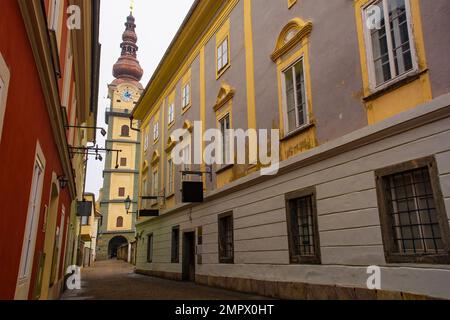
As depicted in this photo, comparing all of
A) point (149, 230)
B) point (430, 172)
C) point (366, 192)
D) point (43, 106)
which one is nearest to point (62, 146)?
point (43, 106)

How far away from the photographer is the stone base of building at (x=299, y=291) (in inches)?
275

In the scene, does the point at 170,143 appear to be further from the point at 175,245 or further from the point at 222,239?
the point at 222,239

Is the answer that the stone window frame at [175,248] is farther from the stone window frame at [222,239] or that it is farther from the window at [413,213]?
the window at [413,213]

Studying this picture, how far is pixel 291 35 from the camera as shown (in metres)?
10.7

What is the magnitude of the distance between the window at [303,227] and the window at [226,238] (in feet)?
11.6

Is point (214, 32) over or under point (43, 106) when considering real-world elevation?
over

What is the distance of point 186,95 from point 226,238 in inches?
327

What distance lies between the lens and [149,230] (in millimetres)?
23938

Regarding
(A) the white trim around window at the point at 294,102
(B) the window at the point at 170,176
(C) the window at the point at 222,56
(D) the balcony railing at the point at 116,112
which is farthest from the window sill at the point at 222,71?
(D) the balcony railing at the point at 116,112

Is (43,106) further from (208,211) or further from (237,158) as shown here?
(208,211)

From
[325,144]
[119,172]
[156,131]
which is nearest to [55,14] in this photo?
[325,144]

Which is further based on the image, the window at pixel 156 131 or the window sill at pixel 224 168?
the window at pixel 156 131

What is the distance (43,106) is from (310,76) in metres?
6.30
